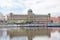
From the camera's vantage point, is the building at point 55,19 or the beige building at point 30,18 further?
the beige building at point 30,18

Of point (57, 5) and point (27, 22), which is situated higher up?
point (57, 5)

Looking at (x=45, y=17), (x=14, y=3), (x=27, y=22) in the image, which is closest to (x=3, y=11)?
(x=14, y=3)

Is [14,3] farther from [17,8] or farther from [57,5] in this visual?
[57,5]

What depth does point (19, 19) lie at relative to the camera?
393 inches

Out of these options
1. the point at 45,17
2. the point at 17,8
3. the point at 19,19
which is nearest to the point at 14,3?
the point at 17,8

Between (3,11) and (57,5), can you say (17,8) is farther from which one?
(57,5)

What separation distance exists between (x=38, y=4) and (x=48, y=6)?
536mm

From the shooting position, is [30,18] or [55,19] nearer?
[55,19]

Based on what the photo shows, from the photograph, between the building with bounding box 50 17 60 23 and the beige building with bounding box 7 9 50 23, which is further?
the beige building with bounding box 7 9 50 23

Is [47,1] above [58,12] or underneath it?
above

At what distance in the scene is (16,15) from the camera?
9.43m

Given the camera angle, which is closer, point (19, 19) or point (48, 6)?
point (48, 6)

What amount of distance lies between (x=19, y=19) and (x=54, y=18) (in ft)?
6.46

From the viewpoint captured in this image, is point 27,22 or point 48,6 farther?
point 27,22
